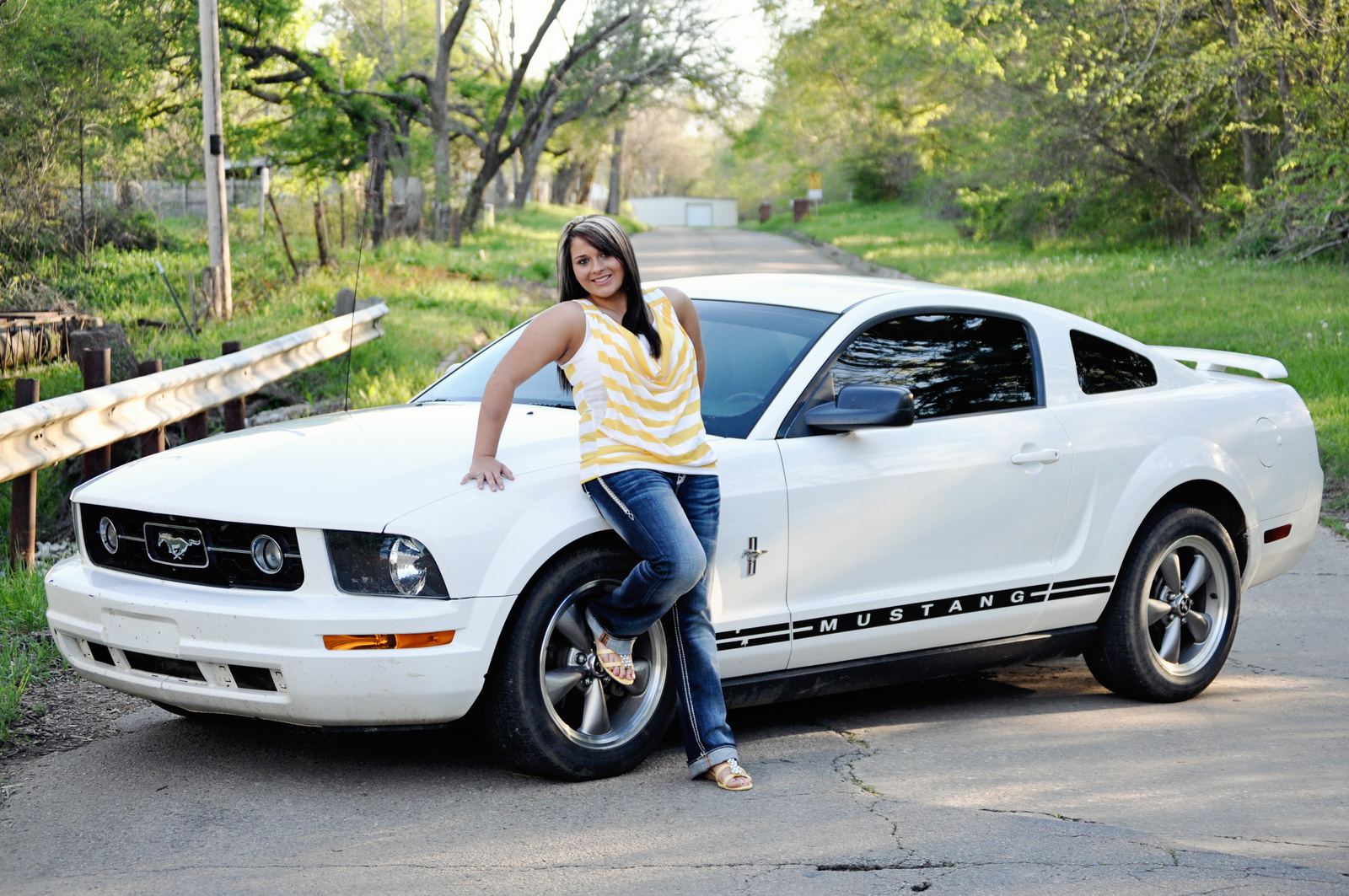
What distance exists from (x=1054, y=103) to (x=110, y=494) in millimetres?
23994

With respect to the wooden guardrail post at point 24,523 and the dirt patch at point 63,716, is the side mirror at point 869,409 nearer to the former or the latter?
the dirt patch at point 63,716

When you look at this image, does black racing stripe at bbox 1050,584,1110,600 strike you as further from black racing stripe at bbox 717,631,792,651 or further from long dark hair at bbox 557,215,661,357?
long dark hair at bbox 557,215,661,357

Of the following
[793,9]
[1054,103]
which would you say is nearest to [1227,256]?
[1054,103]

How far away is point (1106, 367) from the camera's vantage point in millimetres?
5762

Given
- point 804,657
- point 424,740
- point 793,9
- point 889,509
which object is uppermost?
point 793,9

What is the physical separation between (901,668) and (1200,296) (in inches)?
598

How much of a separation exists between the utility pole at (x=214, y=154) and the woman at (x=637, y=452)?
12.2 m

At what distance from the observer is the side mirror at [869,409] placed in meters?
4.65

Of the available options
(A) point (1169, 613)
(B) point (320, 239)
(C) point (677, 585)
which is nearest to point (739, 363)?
(C) point (677, 585)

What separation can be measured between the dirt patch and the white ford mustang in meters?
0.41

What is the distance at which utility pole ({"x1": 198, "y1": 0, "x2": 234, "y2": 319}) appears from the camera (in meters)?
15.6

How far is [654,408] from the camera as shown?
4.36 meters

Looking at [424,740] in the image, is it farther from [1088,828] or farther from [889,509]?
[1088,828]

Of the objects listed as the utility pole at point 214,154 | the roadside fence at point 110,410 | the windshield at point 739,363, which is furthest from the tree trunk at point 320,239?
the windshield at point 739,363
